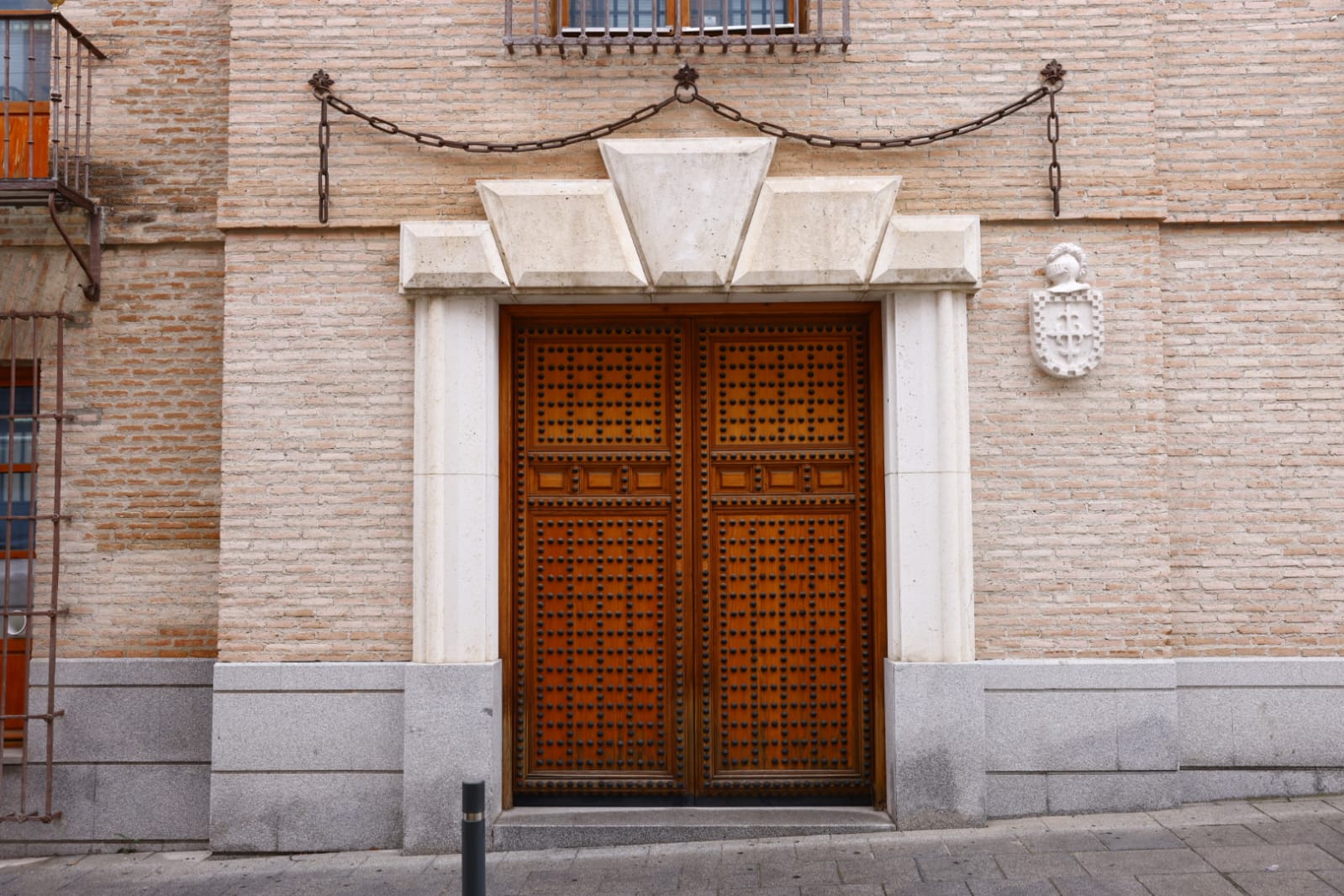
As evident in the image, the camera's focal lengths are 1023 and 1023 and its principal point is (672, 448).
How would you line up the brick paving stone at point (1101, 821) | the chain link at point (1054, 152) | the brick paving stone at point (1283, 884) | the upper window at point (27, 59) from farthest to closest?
the upper window at point (27, 59), the chain link at point (1054, 152), the brick paving stone at point (1101, 821), the brick paving stone at point (1283, 884)

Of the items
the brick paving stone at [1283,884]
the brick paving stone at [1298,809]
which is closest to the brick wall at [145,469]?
the brick paving stone at [1283,884]

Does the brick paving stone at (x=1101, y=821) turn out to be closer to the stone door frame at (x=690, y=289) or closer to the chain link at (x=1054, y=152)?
the stone door frame at (x=690, y=289)

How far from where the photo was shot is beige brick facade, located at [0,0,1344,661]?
6141mm

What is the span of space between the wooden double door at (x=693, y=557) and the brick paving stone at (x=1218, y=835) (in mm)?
1720

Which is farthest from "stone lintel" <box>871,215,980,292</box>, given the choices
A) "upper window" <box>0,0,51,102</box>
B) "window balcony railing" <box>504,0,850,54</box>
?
"upper window" <box>0,0,51,102</box>

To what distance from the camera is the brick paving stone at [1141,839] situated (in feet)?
18.1

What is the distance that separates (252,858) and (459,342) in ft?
10.8

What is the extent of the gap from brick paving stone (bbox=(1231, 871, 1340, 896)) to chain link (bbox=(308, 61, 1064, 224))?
12.3ft

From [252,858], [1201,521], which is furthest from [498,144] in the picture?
[1201,521]

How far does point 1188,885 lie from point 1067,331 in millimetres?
3054

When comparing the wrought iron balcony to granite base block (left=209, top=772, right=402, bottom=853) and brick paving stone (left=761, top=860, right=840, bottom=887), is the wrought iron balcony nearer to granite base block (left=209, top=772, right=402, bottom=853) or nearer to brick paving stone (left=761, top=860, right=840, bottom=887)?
granite base block (left=209, top=772, right=402, bottom=853)

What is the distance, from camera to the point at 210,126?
6684 millimetres

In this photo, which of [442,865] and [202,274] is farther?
[202,274]

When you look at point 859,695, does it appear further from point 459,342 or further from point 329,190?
point 329,190
